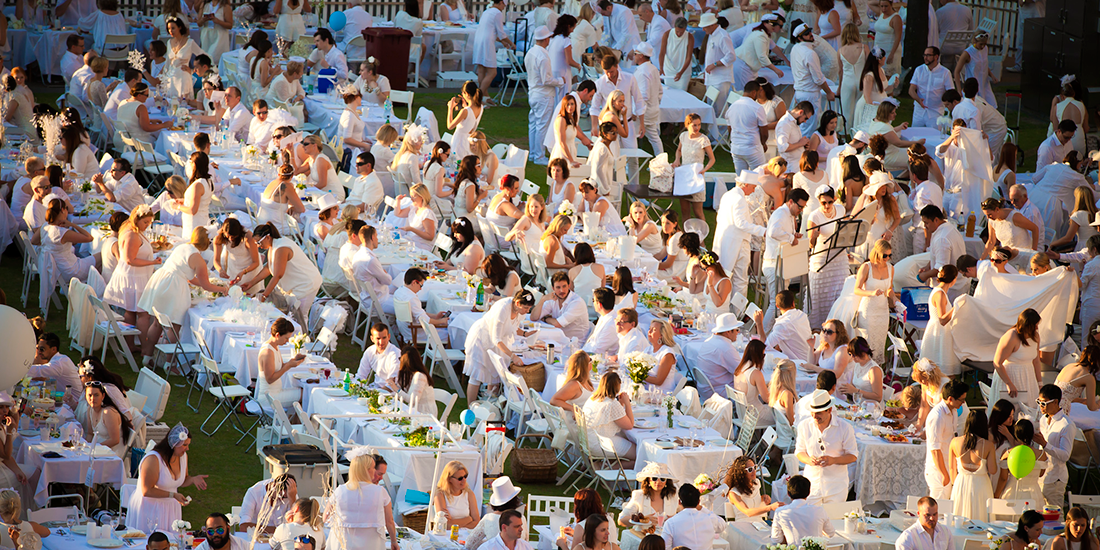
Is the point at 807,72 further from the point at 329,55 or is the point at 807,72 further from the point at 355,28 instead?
the point at 355,28

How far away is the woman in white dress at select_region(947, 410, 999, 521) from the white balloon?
611 centimetres

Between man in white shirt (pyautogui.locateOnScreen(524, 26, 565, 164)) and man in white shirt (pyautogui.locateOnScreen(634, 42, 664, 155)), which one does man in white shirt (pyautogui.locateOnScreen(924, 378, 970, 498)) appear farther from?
man in white shirt (pyautogui.locateOnScreen(524, 26, 565, 164))

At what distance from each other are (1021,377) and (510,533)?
17.1ft

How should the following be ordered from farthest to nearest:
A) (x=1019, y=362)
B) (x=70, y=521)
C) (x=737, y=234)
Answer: (x=737, y=234)
(x=1019, y=362)
(x=70, y=521)

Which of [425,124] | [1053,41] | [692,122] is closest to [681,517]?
[692,122]

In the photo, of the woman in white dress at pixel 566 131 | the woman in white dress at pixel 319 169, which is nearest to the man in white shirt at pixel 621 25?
the woman in white dress at pixel 566 131

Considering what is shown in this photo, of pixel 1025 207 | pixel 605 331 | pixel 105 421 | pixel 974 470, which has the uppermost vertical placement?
pixel 1025 207

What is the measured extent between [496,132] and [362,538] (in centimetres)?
1180

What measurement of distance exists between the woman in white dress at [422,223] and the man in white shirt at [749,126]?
394 centimetres

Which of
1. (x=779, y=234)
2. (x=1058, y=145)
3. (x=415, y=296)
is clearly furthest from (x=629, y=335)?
(x=1058, y=145)

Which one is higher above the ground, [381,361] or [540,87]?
[540,87]

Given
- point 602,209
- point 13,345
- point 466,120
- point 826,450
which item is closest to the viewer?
point 13,345

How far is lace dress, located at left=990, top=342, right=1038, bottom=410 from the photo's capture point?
11281 mm

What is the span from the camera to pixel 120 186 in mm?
14938
